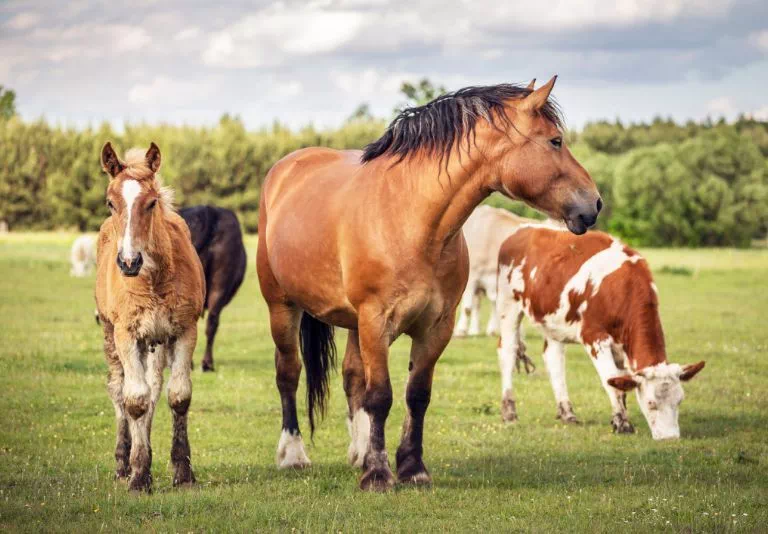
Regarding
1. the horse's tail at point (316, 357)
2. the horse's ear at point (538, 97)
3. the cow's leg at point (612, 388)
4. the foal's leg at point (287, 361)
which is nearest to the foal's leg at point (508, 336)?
the cow's leg at point (612, 388)

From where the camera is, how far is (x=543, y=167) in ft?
22.0

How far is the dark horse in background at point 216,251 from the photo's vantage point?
1468cm

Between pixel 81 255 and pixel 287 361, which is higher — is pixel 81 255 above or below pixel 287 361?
above

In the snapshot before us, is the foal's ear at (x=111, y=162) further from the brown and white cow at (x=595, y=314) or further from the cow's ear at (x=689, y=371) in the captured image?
the cow's ear at (x=689, y=371)

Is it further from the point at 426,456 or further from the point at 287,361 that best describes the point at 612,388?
the point at 287,361

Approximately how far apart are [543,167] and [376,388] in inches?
75.1

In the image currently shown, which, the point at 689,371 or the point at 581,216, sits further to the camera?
the point at 689,371

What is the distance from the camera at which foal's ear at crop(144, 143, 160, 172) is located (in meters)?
7.13

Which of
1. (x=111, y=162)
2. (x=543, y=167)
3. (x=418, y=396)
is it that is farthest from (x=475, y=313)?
(x=111, y=162)

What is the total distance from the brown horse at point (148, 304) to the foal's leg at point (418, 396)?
158cm

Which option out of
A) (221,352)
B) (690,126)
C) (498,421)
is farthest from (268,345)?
(690,126)

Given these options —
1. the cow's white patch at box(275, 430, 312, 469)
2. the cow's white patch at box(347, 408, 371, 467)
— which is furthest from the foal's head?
the cow's white patch at box(347, 408, 371, 467)

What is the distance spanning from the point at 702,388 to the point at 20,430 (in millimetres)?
8161

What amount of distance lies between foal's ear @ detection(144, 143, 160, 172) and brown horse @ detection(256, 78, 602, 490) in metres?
1.27
